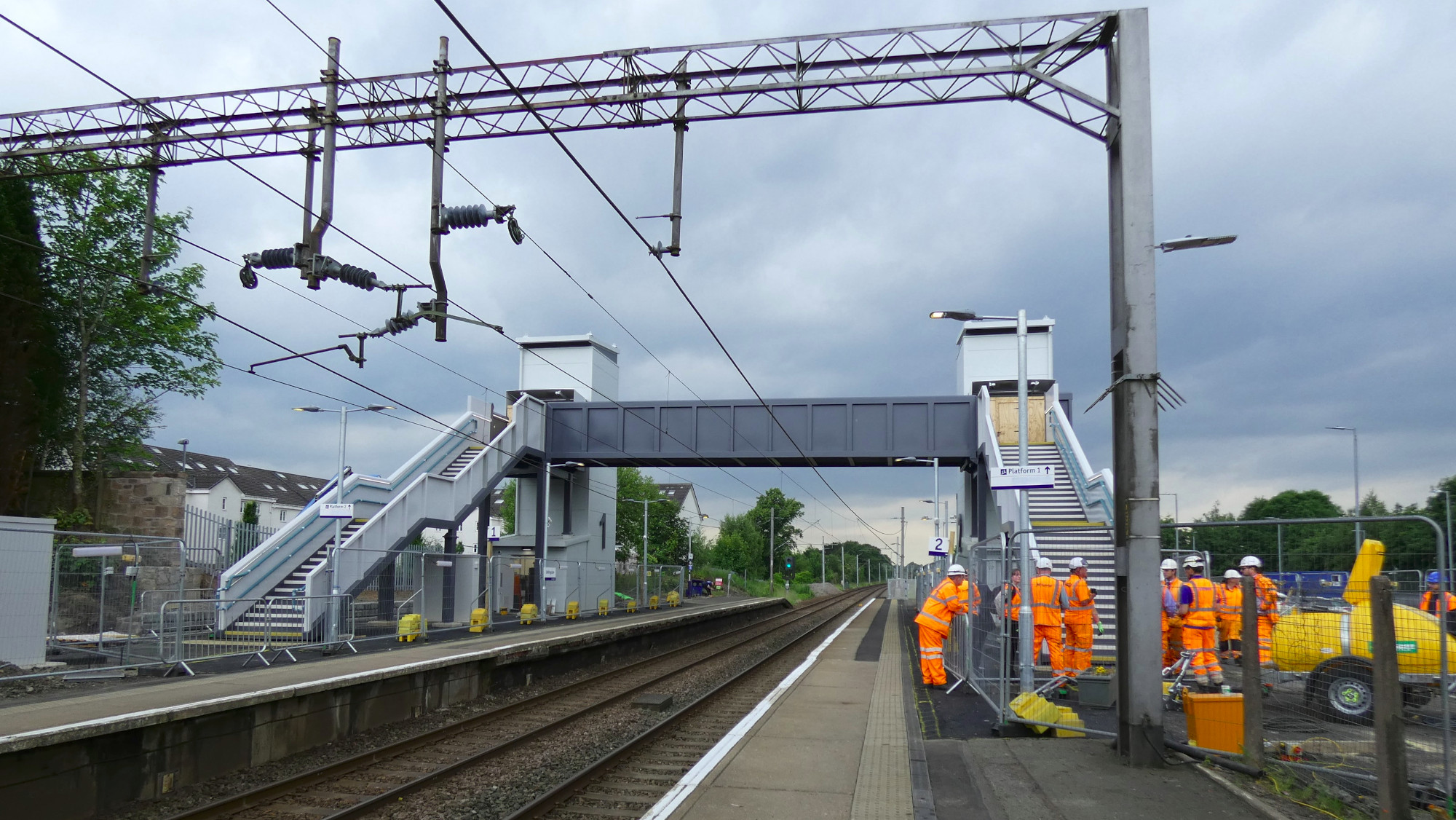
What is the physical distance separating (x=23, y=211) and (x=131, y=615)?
17604mm

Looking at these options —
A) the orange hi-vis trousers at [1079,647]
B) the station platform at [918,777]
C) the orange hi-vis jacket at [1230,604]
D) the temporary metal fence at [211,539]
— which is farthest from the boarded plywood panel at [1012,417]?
the temporary metal fence at [211,539]

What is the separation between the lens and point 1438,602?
5.87m

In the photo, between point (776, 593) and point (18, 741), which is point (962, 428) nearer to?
point (18, 741)

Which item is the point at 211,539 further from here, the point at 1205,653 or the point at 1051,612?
the point at 1205,653

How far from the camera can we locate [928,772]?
27.6ft

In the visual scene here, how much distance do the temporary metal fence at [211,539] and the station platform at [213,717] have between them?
2479mm

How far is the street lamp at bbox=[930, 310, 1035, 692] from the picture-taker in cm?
1194

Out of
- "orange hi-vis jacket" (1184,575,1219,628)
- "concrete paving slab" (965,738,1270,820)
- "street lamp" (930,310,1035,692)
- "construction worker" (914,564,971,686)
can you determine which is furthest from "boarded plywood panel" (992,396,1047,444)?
"concrete paving slab" (965,738,1270,820)

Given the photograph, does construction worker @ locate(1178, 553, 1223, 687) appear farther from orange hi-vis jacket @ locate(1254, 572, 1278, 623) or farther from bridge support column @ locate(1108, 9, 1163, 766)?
bridge support column @ locate(1108, 9, 1163, 766)

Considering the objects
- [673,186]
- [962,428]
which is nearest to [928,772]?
[673,186]

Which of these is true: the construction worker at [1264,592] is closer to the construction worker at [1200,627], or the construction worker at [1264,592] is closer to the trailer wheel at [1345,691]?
the trailer wheel at [1345,691]

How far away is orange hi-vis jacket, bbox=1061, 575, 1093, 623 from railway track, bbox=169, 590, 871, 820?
574 centimetres

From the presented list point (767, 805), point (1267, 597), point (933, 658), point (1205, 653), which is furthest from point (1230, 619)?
point (767, 805)

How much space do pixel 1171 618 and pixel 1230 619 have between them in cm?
108
